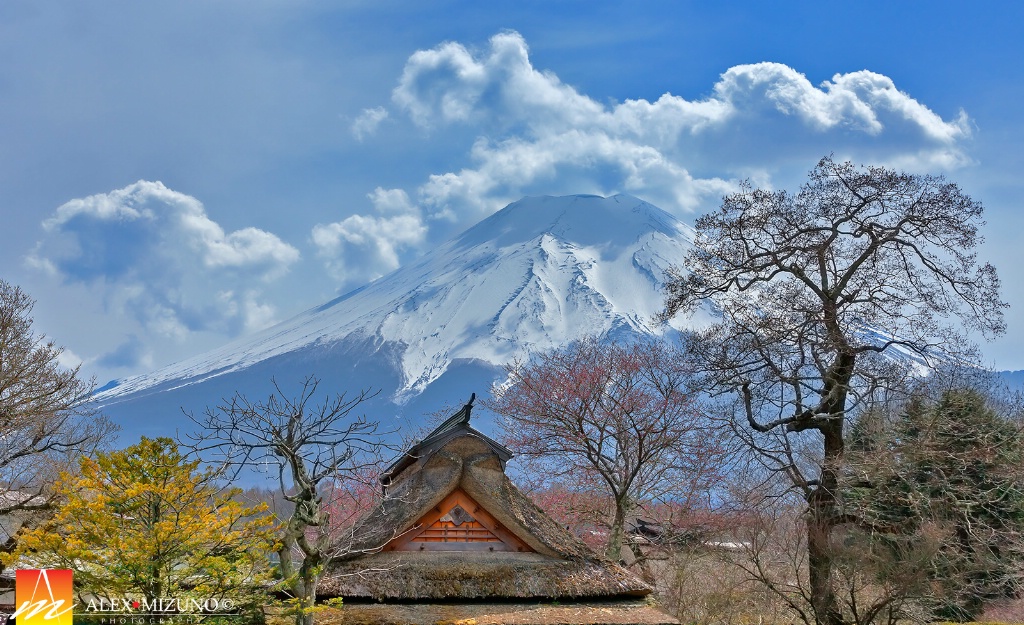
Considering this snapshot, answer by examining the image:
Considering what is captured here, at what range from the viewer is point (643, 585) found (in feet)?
40.2

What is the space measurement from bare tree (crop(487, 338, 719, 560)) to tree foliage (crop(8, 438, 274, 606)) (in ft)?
31.0

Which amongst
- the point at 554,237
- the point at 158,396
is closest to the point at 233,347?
the point at 158,396

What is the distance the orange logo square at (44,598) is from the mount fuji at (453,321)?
127932 millimetres

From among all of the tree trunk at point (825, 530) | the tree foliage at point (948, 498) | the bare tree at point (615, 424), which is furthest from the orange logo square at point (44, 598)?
the tree foliage at point (948, 498)

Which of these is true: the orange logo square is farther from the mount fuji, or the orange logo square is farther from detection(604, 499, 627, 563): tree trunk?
the mount fuji

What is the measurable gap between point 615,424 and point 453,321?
152 metres

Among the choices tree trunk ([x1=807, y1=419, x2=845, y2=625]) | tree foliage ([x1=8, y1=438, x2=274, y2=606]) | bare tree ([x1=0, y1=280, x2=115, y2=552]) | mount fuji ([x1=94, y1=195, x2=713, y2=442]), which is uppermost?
mount fuji ([x1=94, y1=195, x2=713, y2=442])

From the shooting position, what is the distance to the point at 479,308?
167 metres

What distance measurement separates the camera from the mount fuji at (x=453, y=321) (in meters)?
152

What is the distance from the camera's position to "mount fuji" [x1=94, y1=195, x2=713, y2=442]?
499 feet

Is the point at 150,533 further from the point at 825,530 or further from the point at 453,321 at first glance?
the point at 453,321

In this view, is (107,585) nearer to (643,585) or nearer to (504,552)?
(504,552)

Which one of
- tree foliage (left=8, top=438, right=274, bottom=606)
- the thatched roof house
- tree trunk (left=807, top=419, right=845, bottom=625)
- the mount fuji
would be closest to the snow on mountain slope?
the mount fuji

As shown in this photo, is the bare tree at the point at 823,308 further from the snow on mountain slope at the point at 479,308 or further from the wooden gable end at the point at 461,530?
the snow on mountain slope at the point at 479,308
